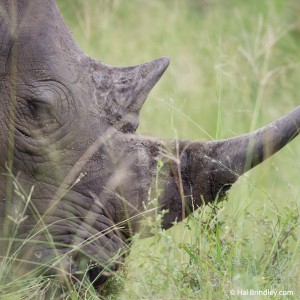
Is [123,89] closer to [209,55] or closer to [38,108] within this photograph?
[38,108]

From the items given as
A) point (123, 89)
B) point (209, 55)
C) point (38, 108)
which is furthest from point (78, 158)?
point (209, 55)

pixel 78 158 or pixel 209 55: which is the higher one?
pixel 209 55

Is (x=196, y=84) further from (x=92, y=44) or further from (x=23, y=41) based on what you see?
(x=23, y=41)

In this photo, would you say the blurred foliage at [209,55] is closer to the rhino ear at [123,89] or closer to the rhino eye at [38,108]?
the rhino ear at [123,89]

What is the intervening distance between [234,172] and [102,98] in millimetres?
680

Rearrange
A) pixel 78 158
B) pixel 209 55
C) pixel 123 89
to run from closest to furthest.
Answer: pixel 78 158
pixel 123 89
pixel 209 55

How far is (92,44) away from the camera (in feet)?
24.4

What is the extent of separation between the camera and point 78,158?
4.05 m

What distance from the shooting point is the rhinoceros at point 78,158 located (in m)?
3.96

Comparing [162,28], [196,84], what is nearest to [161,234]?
[196,84]

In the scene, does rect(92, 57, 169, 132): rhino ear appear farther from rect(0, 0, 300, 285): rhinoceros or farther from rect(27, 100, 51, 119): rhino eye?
rect(27, 100, 51, 119): rhino eye

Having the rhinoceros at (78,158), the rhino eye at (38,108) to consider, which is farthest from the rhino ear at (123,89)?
the rhino eye at (38,108)

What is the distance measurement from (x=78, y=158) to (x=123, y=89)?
16.8 inches

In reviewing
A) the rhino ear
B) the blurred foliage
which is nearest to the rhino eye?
the rhino ear
